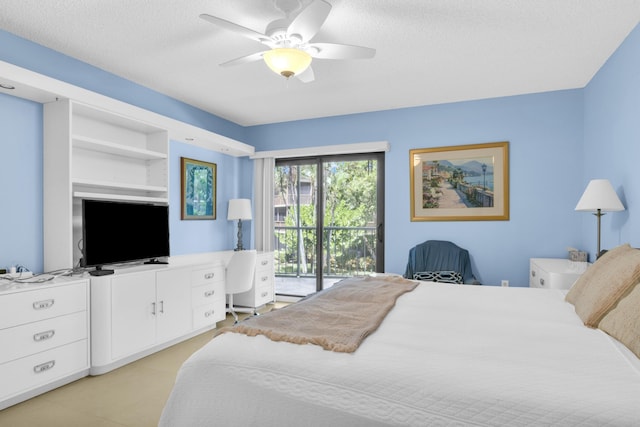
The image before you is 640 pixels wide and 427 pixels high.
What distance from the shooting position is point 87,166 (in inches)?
129

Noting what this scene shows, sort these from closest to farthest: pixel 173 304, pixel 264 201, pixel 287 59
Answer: pixel 287 59 < pixel 173 304 < pixel 264 201

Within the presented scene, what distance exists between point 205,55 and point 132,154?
1283mm

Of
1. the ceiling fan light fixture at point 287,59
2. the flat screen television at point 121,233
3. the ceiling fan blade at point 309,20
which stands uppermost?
the ceiling fan blade at point 309,20

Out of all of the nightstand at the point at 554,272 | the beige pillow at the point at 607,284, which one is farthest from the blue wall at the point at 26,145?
the nightstand at the point at 554,272

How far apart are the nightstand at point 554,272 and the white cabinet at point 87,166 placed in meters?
3.65

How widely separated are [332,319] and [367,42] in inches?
83.7

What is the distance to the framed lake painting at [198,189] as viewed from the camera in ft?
14.4

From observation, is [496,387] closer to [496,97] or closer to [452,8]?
[452,8]

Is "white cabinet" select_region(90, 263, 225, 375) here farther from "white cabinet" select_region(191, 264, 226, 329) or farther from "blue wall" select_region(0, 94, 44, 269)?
"blue wall" select_region(0, 94, 44, 269)

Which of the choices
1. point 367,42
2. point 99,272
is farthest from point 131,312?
point 367,42

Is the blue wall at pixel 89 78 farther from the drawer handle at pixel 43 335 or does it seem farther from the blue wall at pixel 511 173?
the blue wall at pixel 511 173

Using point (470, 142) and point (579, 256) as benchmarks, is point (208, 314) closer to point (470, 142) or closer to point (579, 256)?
point (470, 142)

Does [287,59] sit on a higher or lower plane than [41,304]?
higher

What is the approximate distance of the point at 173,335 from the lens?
3.39m
